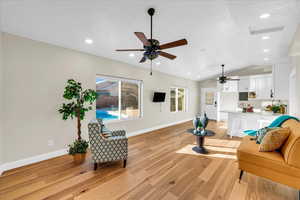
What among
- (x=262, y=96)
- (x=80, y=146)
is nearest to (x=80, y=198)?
(x=80, y=146)

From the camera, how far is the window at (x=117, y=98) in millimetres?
4023

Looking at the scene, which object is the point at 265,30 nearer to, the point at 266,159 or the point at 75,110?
the point at 266,159

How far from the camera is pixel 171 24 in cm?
249

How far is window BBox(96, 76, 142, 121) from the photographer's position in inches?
→ 158

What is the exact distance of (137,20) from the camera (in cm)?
233

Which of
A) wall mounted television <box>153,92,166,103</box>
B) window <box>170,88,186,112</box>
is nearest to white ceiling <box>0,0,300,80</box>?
wall mounted television <box>153,92,166,103</box>

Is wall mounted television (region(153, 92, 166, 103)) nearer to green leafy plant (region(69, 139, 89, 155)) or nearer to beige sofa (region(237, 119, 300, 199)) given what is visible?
green leafy plant (region(69, 139, 89, 155))

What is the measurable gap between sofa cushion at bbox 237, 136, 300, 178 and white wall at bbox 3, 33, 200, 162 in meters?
3.59

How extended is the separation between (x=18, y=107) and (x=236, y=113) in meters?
5.92

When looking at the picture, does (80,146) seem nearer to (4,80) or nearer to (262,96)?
(4,80)

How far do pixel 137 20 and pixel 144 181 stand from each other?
2.83 m

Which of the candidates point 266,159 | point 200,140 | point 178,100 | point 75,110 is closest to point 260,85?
point 178,100

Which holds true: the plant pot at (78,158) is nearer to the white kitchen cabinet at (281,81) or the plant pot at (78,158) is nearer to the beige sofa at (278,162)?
the beige sofa at (278,162)

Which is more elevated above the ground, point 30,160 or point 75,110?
point 75,110
